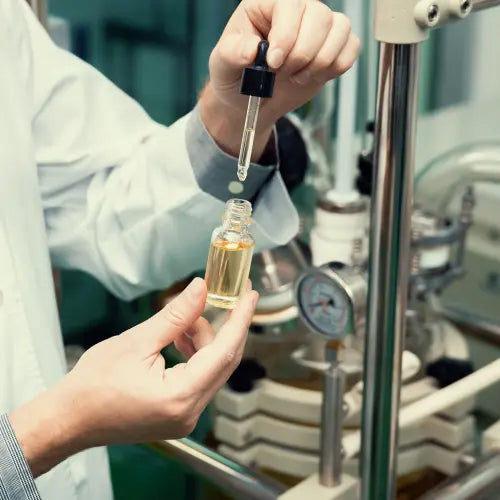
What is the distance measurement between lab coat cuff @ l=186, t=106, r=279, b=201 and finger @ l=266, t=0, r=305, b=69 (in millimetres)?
191

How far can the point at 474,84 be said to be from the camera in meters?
1.83

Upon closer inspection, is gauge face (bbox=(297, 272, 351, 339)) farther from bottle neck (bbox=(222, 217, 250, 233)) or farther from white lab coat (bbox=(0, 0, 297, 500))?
bottle neck (bbox=(222, 217, 250, 233))

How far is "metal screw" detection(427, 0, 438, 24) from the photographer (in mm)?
712

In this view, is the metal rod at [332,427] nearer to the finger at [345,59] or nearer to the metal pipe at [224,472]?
the metal pipe at [224,472]

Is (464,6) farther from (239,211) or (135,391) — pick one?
(135,391)

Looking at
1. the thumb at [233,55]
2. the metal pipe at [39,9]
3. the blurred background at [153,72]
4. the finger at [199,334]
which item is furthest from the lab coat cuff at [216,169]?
the blurred background at [153,72]

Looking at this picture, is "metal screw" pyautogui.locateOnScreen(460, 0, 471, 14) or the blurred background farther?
the blurred background

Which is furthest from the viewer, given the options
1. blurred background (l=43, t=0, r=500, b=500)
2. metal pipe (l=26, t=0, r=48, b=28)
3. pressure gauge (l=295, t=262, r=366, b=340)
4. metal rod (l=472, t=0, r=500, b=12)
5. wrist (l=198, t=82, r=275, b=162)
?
blurred background (l=43, t=0, r=500, b=500)

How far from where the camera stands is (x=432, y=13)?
717 millimetres

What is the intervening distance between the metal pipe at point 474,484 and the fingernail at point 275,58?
1.65 feet

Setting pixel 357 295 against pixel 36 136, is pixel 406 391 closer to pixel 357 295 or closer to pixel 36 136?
pixel 357 295

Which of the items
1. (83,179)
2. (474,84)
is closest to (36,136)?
(83,179)

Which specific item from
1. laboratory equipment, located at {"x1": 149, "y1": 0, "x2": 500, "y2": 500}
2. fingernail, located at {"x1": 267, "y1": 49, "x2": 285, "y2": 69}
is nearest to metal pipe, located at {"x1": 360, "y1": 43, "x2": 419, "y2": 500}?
laboratory equipment, located at {"x1": 149, "y1": 0, "x2": 500, "y2": 500}

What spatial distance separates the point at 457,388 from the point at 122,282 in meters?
0.42
